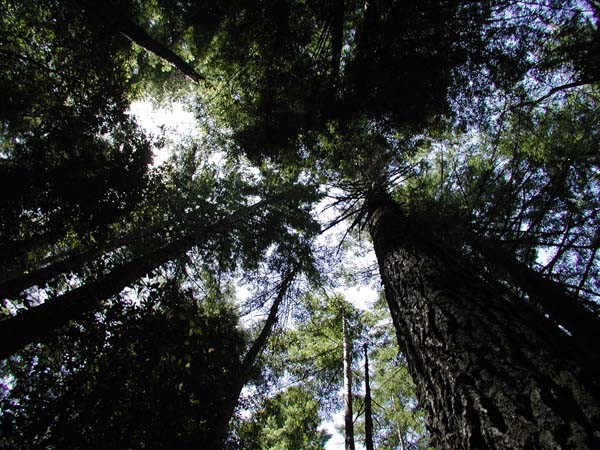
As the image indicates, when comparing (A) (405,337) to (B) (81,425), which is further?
(B) (81,425)

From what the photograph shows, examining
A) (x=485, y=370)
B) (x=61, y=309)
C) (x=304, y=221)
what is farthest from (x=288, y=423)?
(x=485, y=370)

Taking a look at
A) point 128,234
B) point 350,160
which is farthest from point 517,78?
point 128,234

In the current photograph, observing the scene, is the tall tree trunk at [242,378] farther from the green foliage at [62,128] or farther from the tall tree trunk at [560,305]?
the tall tree trunk at [560,305]

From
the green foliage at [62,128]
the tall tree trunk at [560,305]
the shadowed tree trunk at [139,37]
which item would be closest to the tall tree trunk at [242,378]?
the green foliage at [62,128]

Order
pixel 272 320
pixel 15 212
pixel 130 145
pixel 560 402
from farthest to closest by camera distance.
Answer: pixel 272 320 → pixel 130 145 → pixel 15 212 → pixel 560 402

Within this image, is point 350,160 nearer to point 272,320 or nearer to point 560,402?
point 272,320

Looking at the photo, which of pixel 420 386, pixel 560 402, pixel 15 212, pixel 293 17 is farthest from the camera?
pixel 15 212

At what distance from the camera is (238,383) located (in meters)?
7.42

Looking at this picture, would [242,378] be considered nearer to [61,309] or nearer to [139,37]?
[61,309]

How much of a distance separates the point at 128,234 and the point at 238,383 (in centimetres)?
550

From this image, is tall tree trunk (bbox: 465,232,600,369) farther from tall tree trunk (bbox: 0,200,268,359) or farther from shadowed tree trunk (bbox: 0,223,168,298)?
shadowed tree trunk (bbox: 0,223,168,298)

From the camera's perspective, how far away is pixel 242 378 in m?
7.63

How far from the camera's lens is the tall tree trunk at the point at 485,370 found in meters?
1.07

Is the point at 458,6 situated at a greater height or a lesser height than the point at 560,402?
greater
